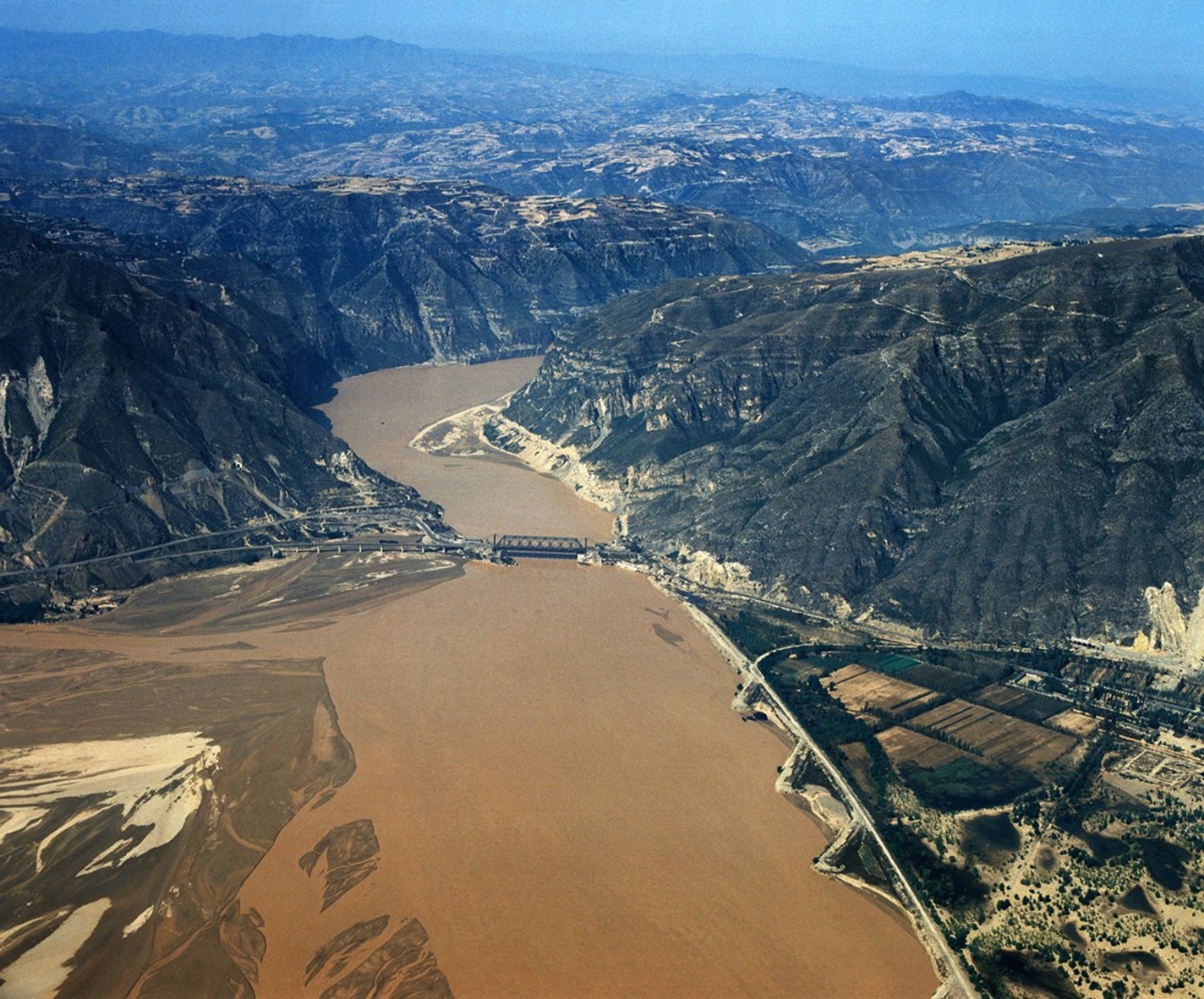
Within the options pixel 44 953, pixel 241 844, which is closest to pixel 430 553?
pixel 241 844

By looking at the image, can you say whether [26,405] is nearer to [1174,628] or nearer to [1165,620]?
[1165,620]

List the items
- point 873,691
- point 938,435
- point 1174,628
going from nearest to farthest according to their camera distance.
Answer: point 873,691 → point 1174,628 → point 938,435

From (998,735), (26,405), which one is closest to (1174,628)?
(998,735)

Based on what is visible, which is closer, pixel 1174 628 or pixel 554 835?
pixel 554 835

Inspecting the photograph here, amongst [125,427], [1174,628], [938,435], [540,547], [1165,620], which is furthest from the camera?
[540,547]

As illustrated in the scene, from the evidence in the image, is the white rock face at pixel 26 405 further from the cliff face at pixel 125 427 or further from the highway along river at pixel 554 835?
the highway along river at pixel 554 835

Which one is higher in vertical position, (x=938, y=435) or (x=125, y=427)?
(x=938, y=435)

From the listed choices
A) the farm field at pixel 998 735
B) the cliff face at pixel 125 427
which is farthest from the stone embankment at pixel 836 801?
the cliff face at pixel 125 427
